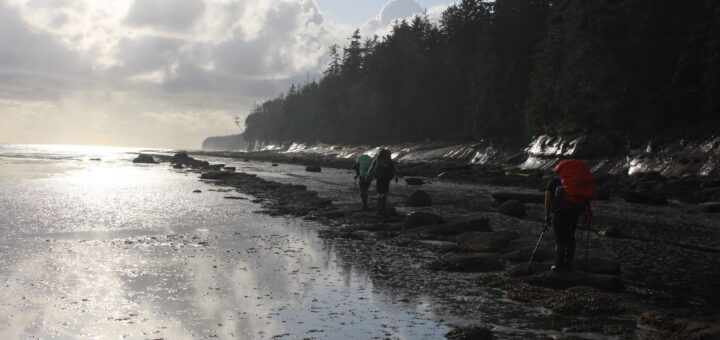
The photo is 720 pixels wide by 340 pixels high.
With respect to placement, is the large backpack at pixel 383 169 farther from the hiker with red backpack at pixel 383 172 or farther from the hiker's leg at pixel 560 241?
the hiker's leg at pixel 560 241

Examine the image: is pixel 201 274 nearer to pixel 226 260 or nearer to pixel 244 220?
pixel 226 260

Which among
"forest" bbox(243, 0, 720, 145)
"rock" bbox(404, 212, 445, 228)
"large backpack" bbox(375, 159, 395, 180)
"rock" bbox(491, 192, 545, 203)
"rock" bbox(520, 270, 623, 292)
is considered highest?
"forest" bbox(243, 0, 720, 145)

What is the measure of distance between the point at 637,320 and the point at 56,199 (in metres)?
23.0

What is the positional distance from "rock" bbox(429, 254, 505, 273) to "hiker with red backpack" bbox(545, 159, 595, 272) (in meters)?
1.24

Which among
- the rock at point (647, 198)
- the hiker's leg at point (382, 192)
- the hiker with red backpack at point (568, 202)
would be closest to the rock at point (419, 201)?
the hiker's leg at point (382, 192)

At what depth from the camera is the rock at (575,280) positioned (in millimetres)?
9672

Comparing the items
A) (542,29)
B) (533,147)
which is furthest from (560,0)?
(533,147)

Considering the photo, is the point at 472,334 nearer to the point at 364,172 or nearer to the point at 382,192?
the point at 382,192

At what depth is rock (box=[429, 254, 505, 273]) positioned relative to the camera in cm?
1131

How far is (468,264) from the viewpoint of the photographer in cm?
1142

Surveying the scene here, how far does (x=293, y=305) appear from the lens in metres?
8.48

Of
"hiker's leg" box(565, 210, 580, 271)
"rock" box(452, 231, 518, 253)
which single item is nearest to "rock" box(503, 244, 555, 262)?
"rock" box(452, 231, 518, 253)

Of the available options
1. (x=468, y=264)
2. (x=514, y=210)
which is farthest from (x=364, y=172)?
(x=468, y=264)

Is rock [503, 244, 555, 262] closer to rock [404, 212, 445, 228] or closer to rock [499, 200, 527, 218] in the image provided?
rock [404, 212, 445, 228]
